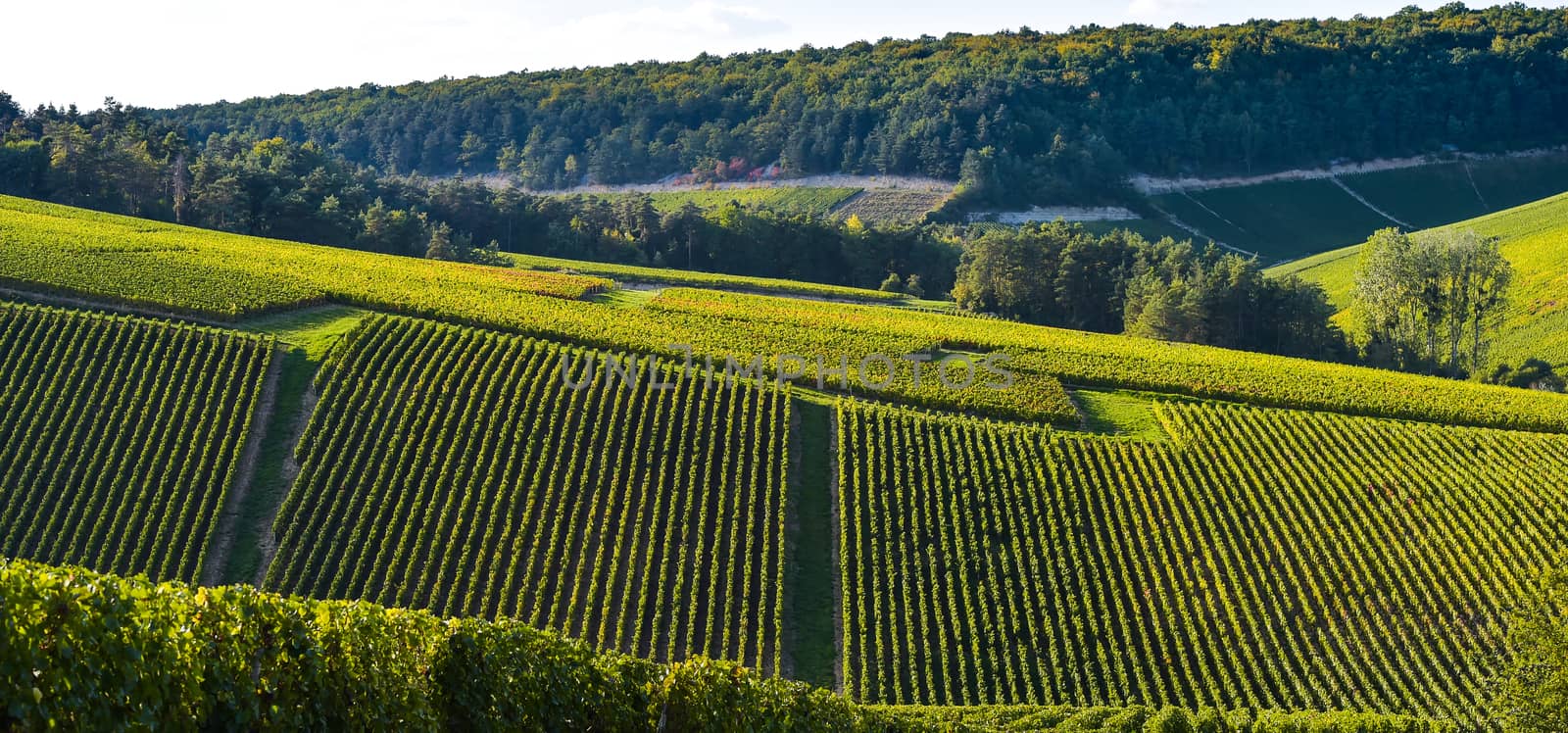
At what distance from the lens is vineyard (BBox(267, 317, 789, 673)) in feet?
138

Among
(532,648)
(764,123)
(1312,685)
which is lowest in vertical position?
(1312,685)

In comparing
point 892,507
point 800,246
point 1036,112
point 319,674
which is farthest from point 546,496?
point 1036,112

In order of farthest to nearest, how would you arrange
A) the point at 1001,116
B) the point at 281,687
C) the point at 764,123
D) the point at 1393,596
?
the point at 764,123 < the point at 1001,116 < the point at 1393,596 < the point at 281,687

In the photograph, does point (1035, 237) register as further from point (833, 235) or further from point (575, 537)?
point (575, 537)

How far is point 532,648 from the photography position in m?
22.5

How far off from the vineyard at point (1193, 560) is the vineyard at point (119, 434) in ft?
80.1

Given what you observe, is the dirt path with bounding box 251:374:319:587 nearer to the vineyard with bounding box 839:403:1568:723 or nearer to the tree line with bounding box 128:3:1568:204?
the vineyard with bounding box 839:403:1568:723

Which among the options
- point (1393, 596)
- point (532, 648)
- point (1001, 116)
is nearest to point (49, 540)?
point (532, 648)

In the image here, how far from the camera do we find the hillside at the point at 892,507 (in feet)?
134

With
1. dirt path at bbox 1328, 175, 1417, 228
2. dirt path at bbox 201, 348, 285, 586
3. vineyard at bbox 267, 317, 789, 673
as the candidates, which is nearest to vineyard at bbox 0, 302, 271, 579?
dirt path at bbox 201, 348, 285, 586

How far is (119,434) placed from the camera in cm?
4747

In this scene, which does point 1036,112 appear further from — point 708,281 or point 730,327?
point 730,327

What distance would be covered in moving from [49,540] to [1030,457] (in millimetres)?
37318

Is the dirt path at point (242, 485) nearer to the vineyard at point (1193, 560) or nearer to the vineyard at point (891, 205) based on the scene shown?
the vineyard at point (1193, 560)
